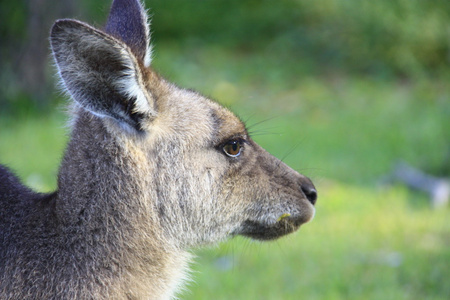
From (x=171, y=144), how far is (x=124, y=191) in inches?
13.6

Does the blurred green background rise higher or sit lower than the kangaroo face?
lower

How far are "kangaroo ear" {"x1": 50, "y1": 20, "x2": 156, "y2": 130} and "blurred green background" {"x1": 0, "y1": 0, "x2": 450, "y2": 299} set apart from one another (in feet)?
2.29

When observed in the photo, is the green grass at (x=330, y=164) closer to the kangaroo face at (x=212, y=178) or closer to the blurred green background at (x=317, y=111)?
the blurred green background at (x=317, y=111)

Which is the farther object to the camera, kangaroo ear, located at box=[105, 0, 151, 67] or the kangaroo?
kangaroo ear, located at box=[105, 0, 151, 67]

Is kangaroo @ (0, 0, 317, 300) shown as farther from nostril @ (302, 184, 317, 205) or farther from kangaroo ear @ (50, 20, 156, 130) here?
nostril @ (302, 184, 317, 205)

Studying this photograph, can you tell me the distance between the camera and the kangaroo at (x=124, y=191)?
9.76 ft

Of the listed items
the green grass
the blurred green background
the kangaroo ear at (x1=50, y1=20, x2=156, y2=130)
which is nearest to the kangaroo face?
the kangaroo ear at (x1=50, y1=20, x2=156, y2=130)

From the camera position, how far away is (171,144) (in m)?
3.27

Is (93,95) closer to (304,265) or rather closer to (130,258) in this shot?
(130,258)

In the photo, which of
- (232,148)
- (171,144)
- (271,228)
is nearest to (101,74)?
(171,144)

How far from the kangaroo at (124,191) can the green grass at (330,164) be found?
0.50 meters

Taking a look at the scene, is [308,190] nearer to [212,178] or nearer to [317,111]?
[212,178]

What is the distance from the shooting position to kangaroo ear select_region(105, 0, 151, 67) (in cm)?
346

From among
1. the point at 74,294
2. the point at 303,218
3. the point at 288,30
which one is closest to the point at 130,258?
the point at 74,294
